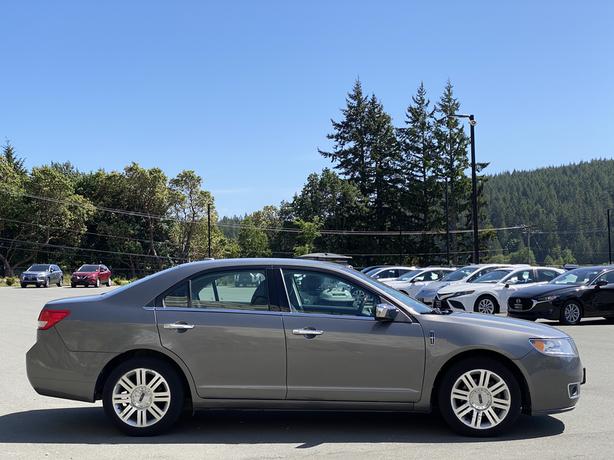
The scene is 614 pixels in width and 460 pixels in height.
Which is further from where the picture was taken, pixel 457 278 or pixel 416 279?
pixel 416 279

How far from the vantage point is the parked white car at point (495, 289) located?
1783 cm

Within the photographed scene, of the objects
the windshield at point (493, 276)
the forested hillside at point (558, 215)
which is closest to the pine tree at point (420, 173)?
the forested hillside at point (558, 215)

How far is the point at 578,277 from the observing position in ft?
53.3

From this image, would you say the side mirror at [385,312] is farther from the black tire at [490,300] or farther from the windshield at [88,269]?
the windshield at [88,269]

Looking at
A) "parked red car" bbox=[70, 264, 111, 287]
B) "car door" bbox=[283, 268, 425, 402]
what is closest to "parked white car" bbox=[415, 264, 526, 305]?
"car door" bbox=[283, 268, 425, 402]

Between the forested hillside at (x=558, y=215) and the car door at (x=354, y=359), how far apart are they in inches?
4400

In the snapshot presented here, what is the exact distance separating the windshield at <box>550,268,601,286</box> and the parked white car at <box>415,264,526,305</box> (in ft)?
12.7

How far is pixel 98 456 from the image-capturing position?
17.1 feet

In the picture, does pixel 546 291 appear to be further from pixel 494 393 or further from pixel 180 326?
pixel 180 326

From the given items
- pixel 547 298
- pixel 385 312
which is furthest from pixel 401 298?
pixel 547 298

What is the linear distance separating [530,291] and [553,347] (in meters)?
10.5

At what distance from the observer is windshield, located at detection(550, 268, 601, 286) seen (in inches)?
625

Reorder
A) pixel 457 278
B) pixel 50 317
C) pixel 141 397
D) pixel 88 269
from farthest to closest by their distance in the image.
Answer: pixel 88 269 → pixel 457 278 → pixel 50 317 → pixel 141 397

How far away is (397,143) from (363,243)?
14.0 meters
